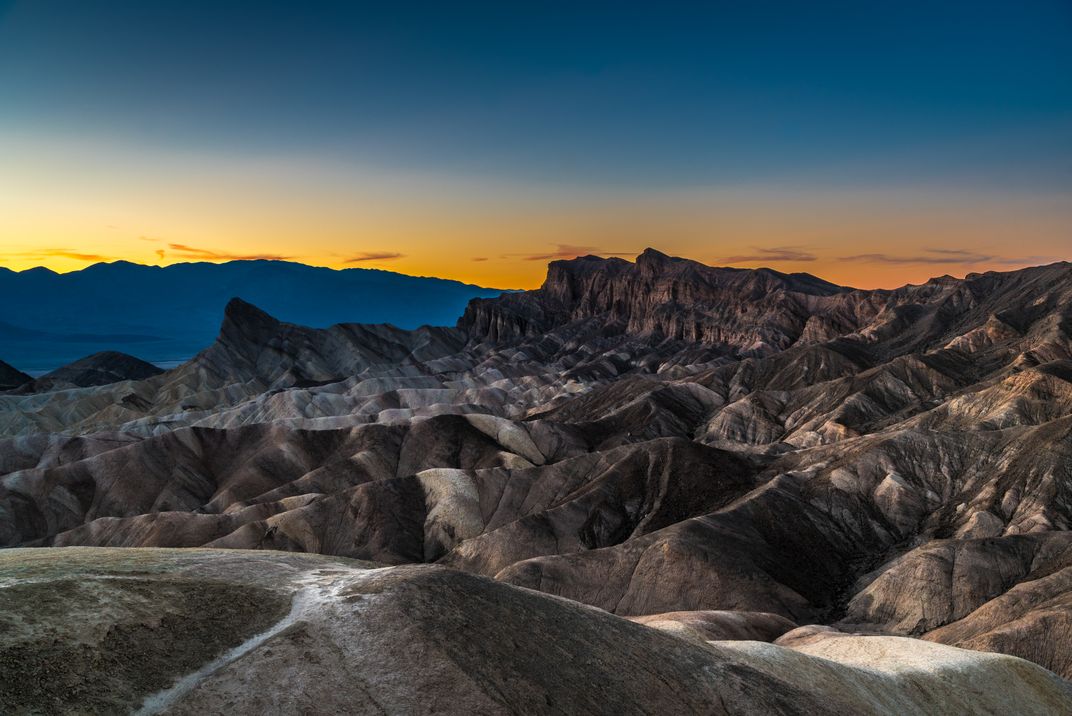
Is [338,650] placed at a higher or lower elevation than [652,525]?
higher

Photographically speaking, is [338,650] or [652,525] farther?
[652,525]

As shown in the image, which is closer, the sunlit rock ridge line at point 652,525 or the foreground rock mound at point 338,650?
the foreground rock mound at point 338,650

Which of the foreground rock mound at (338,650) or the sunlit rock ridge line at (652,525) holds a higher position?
the foreground rock mound at (338,650)

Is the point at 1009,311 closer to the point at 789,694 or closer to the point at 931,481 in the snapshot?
the point at 931,481
